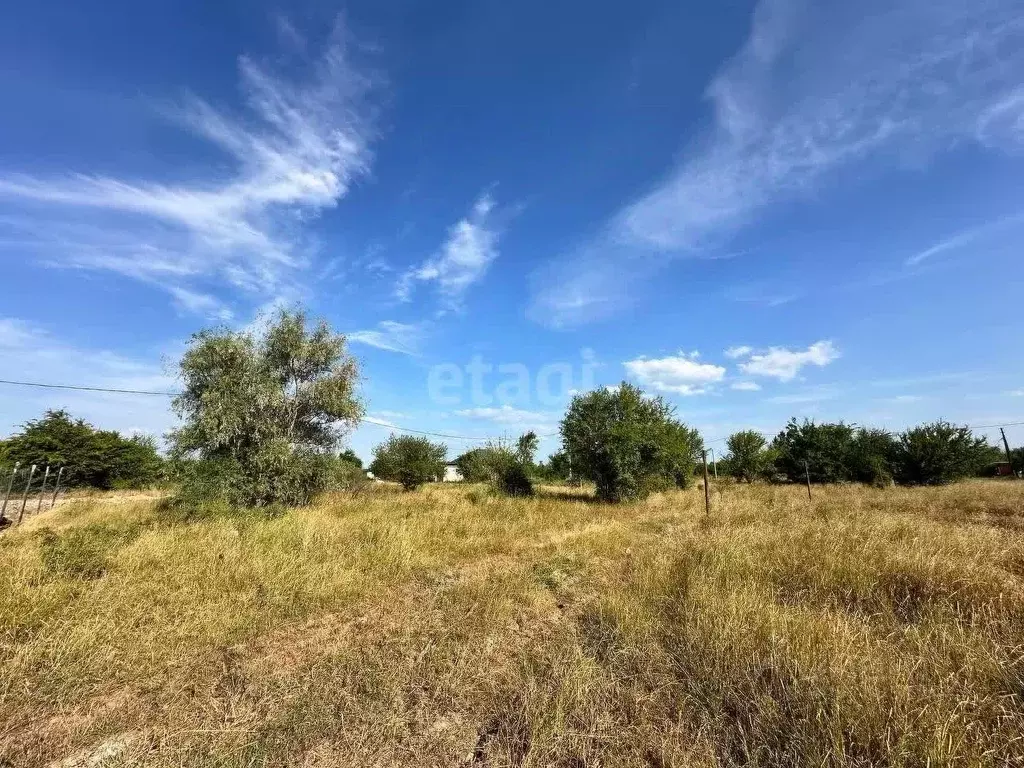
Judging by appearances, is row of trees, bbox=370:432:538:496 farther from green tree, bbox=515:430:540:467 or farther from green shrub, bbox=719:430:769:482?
green shrub, bbox=719:430:769:482

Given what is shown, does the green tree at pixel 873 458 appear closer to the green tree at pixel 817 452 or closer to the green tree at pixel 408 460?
the green tree at pixel 817 452

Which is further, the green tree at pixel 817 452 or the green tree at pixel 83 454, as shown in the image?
the green tree at pixel 817 452

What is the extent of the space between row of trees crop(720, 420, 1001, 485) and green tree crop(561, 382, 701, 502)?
10.9m

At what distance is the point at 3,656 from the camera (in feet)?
13.4

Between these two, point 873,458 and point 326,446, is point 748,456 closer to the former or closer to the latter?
point 873,458

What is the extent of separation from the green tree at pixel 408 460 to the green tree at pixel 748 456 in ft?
78.6

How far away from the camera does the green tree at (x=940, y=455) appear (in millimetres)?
29078

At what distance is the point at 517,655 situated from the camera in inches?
178

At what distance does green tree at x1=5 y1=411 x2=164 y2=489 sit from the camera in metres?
26.9

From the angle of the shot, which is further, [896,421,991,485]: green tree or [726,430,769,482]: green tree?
[726,430,769,482]: green tree

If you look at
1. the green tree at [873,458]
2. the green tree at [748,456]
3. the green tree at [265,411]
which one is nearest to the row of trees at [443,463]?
the green tree at [265,411]

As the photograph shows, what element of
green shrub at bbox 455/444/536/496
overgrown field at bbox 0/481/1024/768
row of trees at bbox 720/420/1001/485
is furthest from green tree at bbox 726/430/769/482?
overgrown field at bbox 0/481/1024/768

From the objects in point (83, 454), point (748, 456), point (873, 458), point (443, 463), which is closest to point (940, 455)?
point (873, 458)

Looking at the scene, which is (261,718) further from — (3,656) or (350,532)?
A: (350,532)
